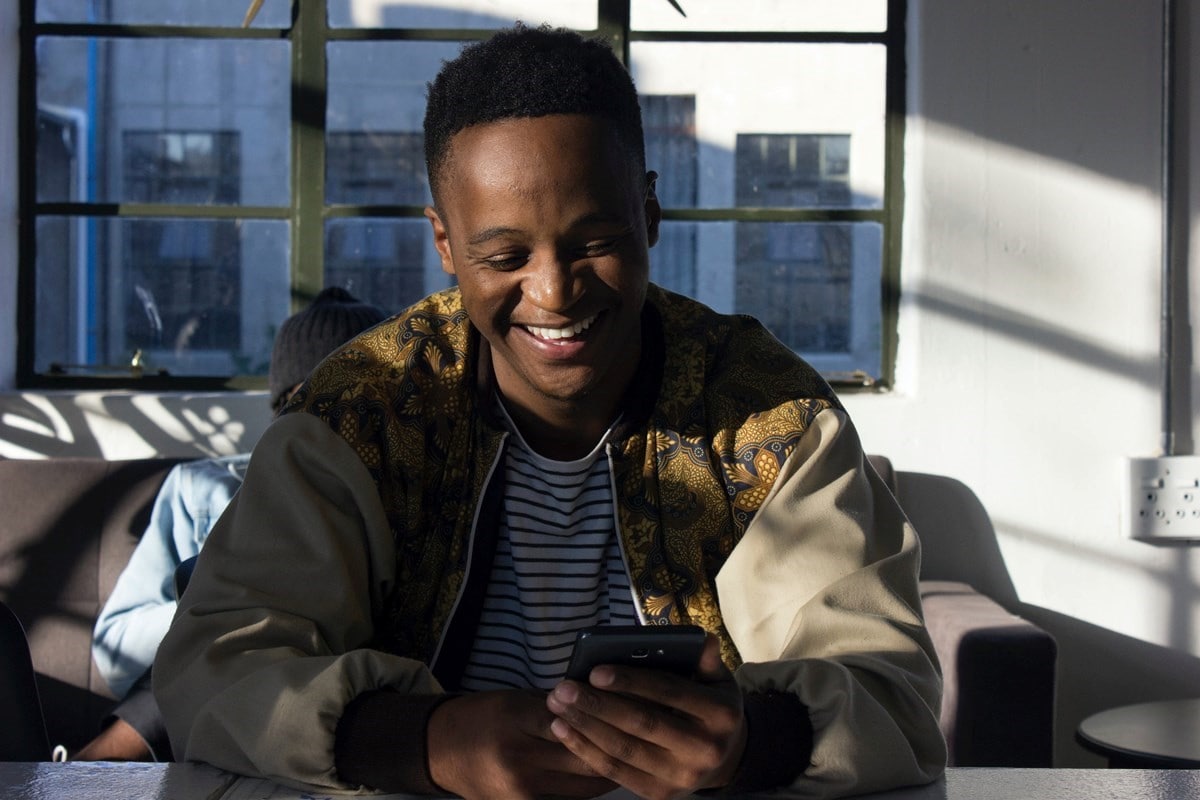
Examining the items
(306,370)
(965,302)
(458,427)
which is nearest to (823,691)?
(458,427)

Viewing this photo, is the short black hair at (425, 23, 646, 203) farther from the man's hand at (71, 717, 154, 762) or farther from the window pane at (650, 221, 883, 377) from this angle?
the window pane at (650, 221, 883, 377)

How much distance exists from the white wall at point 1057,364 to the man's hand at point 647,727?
247 centimetres

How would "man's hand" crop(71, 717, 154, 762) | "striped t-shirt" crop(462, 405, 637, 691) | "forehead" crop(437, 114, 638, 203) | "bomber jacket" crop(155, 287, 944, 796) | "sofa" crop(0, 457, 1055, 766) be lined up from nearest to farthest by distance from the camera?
"bomber jacket" crop(155, 287, 944, 796) < "forehead" crop(437, 114, 638, 203) < "striped t-shirt" crop(462, 405, 637, 691) < "man's hand" crop(71, 717, 154, 762) < "sofa" crop(0, 457, 1055, 766)

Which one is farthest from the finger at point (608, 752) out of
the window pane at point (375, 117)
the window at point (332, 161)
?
the window pane at point (375, 117)

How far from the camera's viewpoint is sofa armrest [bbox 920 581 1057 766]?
8.73ft

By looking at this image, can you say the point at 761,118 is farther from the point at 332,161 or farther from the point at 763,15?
the point at 332,161

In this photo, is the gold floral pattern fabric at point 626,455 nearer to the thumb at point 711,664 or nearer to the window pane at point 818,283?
the thumb at point 711,664

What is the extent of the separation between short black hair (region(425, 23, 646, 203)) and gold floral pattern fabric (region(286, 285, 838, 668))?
8.5 inches

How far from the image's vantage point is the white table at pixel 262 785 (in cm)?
97

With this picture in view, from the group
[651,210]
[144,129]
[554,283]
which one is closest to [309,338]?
[144,129]

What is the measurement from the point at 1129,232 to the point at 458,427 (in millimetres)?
2577

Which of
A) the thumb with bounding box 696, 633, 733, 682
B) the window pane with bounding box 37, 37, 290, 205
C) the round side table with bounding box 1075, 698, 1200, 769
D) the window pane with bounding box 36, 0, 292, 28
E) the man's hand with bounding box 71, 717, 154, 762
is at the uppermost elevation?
the window pane with bounding box 36, 0, 292, 28

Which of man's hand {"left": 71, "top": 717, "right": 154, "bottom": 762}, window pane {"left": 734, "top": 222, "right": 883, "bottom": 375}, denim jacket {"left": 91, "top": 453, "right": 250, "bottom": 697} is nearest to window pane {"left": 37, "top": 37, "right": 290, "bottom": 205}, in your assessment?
denim jacket {"left": 91, "top": 453, "right": 250, "bottom": 697}

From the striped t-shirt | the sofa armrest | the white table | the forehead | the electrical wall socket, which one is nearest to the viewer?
the white table
